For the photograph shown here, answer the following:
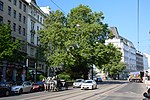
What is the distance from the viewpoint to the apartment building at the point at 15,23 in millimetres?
49903

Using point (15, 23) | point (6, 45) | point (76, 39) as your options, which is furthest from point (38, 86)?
point (76, 39)

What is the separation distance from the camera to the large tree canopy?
57125mm

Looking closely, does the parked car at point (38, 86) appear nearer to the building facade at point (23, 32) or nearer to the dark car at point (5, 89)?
the dark car at point (5, 89)

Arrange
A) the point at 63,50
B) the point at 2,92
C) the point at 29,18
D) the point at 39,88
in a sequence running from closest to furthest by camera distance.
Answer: the point at 2,92, the point at 39,88, the point at 63,50, the point at 29,18

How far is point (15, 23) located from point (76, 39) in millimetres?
11956

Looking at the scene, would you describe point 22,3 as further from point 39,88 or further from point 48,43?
point 39,88

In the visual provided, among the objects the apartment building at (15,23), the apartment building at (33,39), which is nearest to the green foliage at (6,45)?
the apartment building at (15,23)

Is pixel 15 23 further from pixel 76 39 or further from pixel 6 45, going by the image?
pixel 6 45

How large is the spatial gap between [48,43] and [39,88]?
25229 millimetres

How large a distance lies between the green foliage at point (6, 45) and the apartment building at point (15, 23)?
9.72 m

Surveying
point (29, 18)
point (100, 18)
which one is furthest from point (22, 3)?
point (100, 18)

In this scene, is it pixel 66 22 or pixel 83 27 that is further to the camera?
pixel 66 22

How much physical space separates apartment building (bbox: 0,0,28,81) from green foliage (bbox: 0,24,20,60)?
9.72 m

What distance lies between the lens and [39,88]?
125ft
